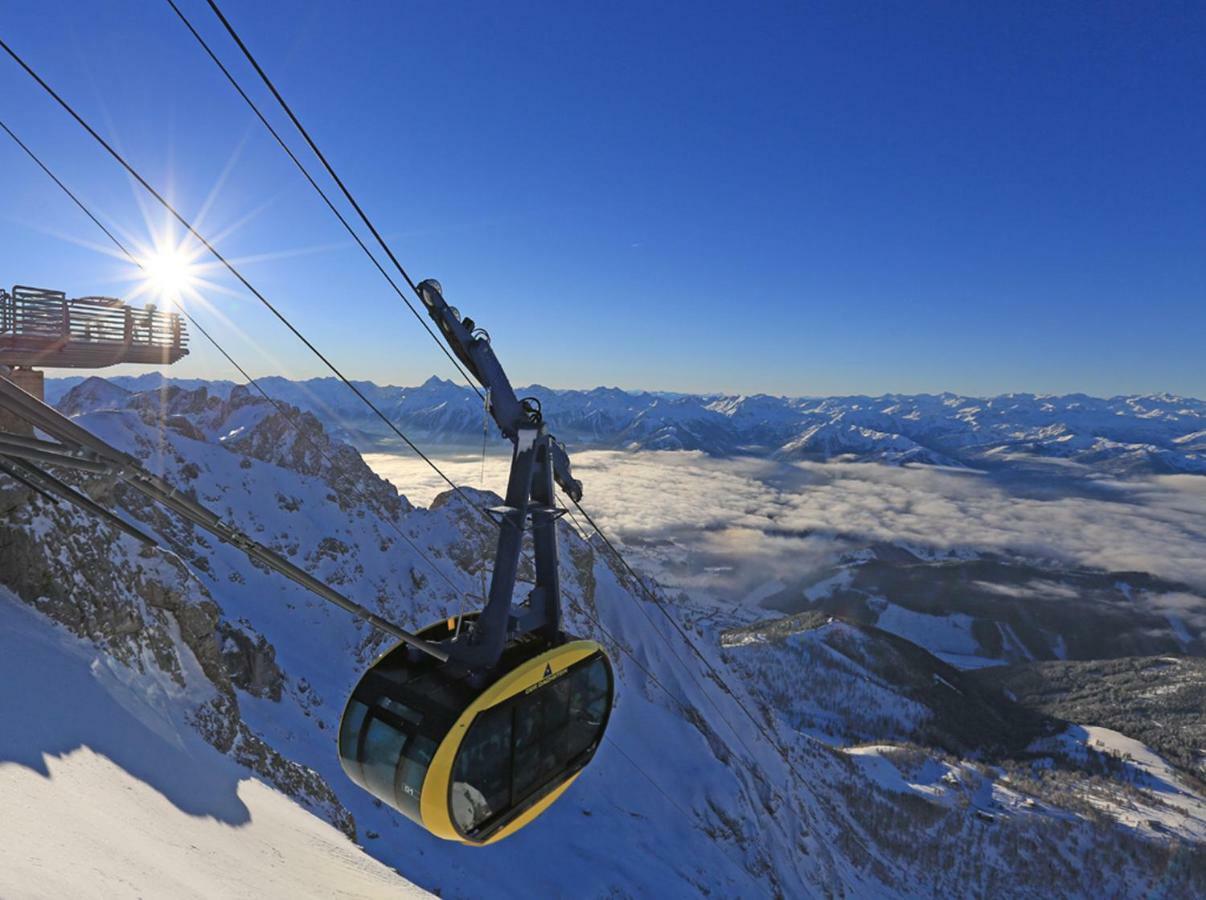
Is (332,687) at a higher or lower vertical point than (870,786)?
higher

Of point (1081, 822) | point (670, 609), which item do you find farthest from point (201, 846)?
point (1081, 822)

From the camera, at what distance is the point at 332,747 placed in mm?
31906

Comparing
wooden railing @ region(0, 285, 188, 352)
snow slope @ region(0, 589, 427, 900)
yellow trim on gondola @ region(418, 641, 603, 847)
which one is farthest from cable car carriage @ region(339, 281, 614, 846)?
wooden railing @ region(0, 285, 188, 352)

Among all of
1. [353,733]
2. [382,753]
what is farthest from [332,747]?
[382,753]

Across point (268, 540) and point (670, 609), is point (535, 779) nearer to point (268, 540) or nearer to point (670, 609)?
point (268, 540)

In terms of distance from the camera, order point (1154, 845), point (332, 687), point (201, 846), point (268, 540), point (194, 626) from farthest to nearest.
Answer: point (1154, 845) → point (268, 540) → point (332, 687) → point (194, 626) → point (201, 846)

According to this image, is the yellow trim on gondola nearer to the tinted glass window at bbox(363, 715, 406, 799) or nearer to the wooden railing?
the tinted glass window at bbox(363, 715, 406, 799)

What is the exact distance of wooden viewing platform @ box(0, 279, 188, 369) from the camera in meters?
15.9

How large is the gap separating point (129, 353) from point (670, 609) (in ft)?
446

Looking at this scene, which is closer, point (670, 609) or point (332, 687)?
point (332, 687)

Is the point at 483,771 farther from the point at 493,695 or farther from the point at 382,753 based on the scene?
→ the point at 382,753

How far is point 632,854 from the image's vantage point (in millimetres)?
42969

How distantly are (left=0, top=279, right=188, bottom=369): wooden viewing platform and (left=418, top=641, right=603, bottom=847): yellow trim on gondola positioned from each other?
1584 cm

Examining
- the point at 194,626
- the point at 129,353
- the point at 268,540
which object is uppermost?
the point at 129,353
